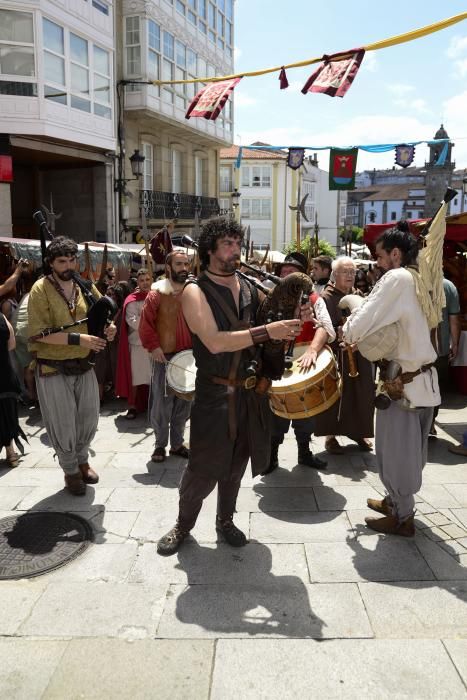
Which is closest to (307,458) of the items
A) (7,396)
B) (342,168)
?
(7,396)

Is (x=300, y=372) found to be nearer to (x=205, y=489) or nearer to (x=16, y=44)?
(x=205, y=489)

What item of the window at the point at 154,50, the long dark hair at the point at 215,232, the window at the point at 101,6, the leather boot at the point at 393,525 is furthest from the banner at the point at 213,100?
the window at the point at 154,50

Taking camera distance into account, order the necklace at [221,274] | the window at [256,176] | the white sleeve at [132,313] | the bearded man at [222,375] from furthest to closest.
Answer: the window at [256,176] < the white sleeve at [132,313] < the necklace at [221,274] < the bearded man at [222,375]

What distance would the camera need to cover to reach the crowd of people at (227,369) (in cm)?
346

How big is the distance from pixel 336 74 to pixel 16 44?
10155 mm

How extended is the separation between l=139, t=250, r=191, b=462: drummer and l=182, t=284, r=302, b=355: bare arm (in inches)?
81.0

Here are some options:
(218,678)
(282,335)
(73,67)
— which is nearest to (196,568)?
(218,678)

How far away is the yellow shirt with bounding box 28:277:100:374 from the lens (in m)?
4.46

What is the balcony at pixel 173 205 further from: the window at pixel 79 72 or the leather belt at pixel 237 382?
the leather belt at pixel 237 382

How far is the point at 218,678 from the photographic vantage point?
2619 mm

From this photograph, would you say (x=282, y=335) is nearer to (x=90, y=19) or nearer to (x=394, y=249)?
(x=394, y=249)

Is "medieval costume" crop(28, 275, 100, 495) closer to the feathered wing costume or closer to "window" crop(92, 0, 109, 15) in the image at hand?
the feathered wing costume

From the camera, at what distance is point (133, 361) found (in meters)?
7.29

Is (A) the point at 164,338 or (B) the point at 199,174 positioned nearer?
(A) the point at 164,338
